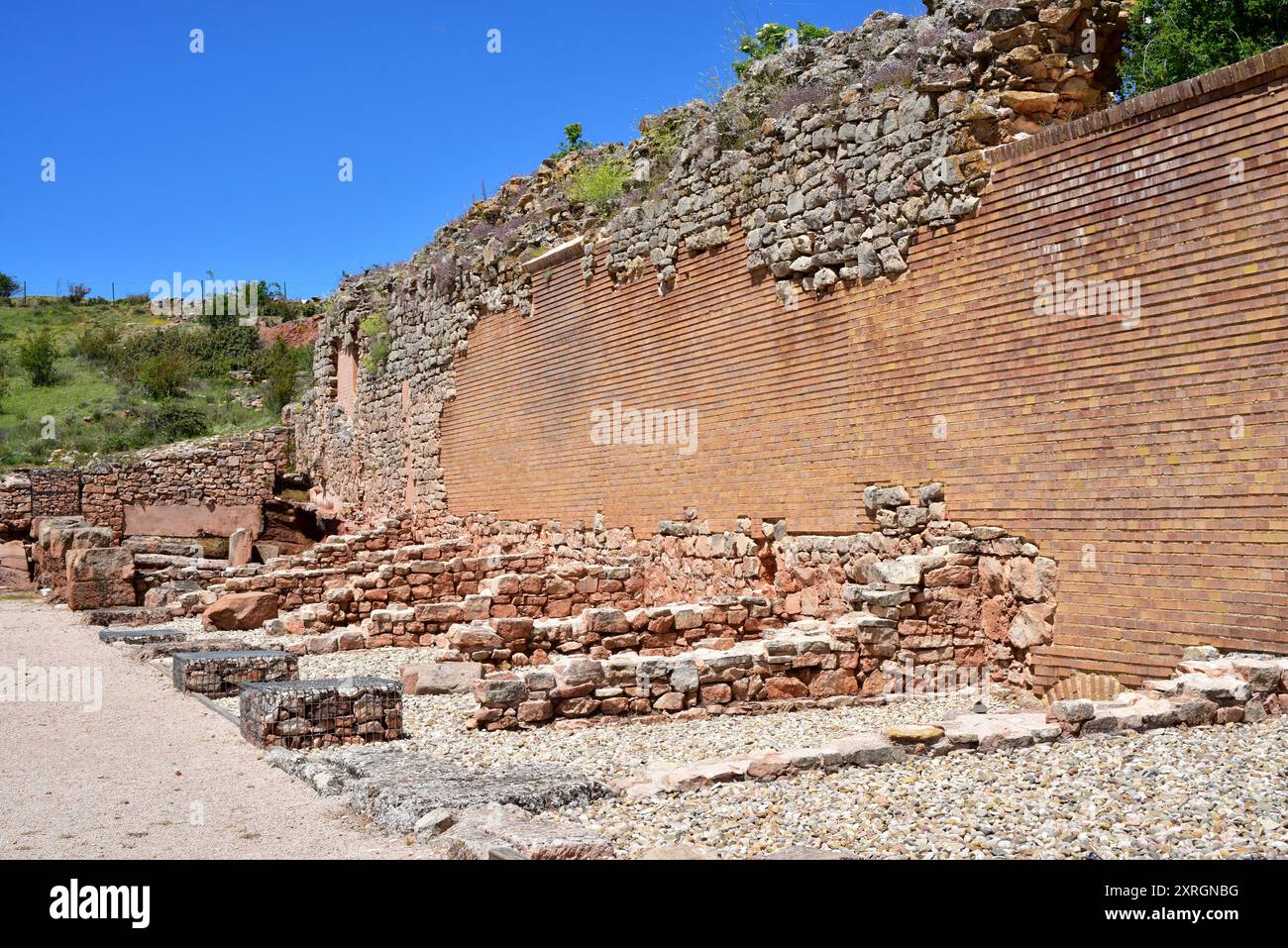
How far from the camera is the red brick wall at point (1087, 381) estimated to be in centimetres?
809

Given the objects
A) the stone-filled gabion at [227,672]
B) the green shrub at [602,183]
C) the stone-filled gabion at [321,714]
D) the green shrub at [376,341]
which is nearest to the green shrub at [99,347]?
the green shrub at [376,341]

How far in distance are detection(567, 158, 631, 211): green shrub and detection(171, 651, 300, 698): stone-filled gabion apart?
8.03 metres

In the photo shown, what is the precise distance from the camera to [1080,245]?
9344 millimetres

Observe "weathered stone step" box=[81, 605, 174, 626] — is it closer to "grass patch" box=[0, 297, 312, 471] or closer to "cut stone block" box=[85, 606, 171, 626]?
"cut stone block" box=[85, 606, 171, 626]

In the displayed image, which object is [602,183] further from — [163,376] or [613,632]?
[163,376]

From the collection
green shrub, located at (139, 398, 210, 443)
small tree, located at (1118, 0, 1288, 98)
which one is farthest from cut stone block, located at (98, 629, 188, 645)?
green shrub, located at (139, 398, 210, 443)

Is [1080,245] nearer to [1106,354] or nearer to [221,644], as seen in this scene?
[1106,354]

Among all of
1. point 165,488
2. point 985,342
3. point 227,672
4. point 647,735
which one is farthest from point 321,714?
point 165,488

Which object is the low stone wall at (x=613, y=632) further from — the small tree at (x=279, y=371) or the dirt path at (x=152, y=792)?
the small tree at (x=279, y=371)

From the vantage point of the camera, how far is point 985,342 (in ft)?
33.2

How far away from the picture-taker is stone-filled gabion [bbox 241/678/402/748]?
863 cm

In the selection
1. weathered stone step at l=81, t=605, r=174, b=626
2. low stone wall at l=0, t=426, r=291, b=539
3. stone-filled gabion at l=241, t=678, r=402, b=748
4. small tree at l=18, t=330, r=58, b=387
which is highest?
small tree at l=18, t=330, r=58, b=387

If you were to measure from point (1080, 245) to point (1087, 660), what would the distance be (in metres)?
3.37
